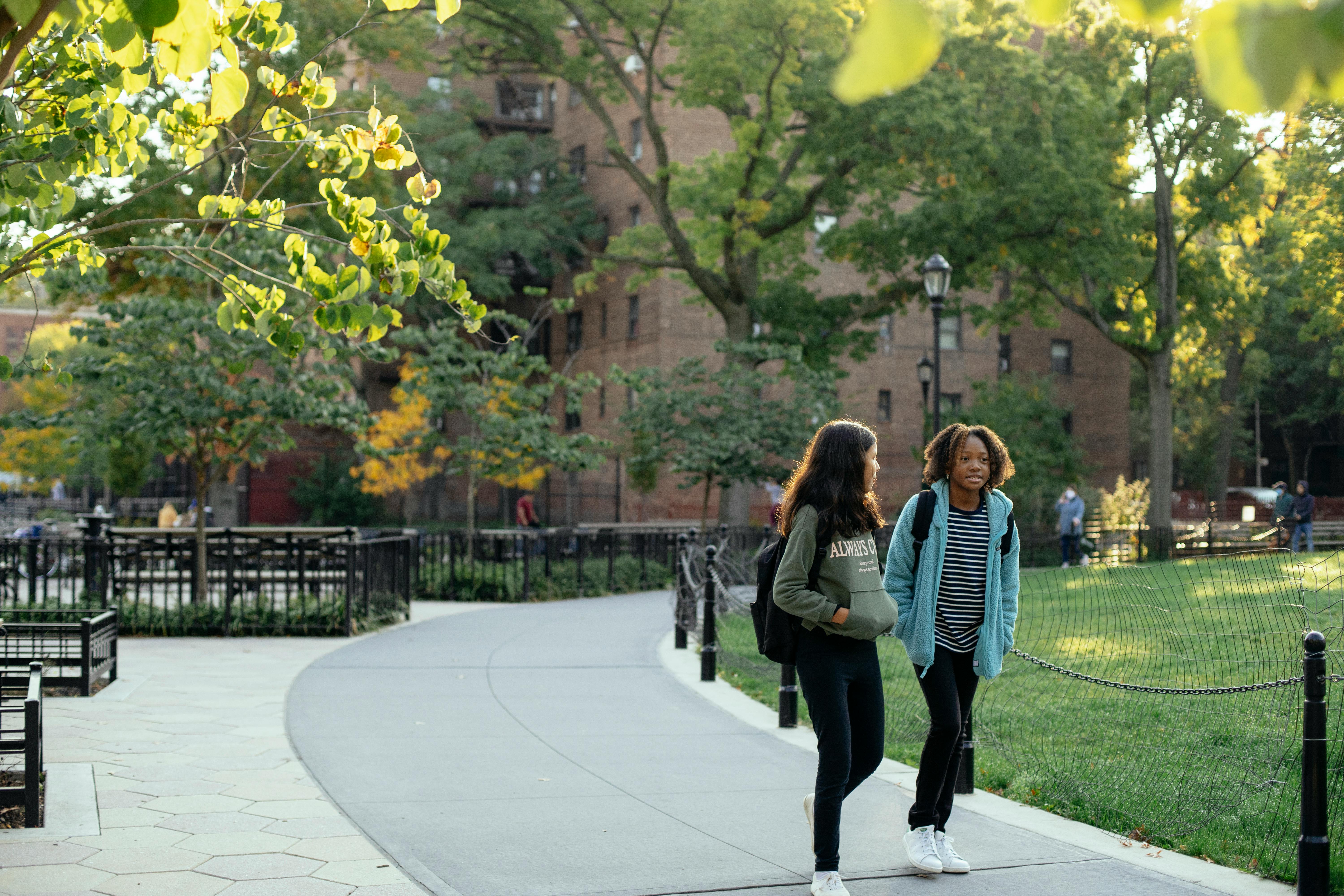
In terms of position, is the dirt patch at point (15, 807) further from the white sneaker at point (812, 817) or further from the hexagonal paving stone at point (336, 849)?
the white sneaker at point (812, 817)

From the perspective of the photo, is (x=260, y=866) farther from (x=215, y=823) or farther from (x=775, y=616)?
(x=775, y=616)

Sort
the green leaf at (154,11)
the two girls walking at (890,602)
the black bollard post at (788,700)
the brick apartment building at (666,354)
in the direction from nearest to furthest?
1. the green leaf at (154,11)
2. the two girls walking at (890,602)
3. the black bollard post at (788,700)
4. the brick apartment building at (666,354)

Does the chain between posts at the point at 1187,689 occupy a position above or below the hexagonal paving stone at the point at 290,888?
above

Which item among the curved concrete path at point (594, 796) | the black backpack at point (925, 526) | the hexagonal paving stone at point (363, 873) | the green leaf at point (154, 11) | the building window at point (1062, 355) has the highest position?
the building window at point (1062, 355)

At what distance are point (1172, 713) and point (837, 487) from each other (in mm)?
4642

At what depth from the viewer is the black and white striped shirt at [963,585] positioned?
5.16 meters

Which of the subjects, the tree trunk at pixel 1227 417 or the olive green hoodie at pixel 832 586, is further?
the tree trunk at pixel 1227 417

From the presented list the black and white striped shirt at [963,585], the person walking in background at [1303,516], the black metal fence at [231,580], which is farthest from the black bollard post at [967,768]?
the person walking in background at [1303,516]

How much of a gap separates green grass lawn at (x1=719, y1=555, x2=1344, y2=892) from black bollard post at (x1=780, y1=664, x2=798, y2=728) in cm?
55

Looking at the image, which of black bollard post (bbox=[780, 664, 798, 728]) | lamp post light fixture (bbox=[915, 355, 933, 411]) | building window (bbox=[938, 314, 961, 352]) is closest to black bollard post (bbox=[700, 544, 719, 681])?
black bollard post (bbox=[780, 664, 798, 728])

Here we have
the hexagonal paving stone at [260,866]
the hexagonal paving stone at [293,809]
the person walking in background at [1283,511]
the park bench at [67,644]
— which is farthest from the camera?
the person walking in background at [1283,511]

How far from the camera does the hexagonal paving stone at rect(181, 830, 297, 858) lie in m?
5.45

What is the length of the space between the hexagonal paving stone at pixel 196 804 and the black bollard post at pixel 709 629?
15.8 feet

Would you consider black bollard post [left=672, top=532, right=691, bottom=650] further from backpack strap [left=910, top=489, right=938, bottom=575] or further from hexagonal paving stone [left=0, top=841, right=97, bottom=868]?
hexagonal paving stone [left=0, top=841, right=97, bottom=868]
